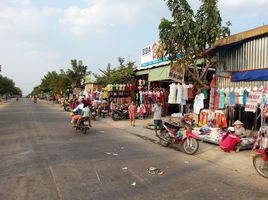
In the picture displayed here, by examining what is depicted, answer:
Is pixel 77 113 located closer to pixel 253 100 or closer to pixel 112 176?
pixel 253 100

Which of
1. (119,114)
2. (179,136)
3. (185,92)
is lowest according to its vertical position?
(179,136)

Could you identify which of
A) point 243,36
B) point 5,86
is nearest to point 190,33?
point 243,36

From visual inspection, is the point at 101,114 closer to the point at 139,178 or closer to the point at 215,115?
the point at 215,115

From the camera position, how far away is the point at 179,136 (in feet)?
36.1

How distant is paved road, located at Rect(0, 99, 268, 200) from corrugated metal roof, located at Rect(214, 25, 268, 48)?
5199 mm

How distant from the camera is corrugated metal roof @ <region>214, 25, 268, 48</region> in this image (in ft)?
37.3

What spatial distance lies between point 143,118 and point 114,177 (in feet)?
49.5

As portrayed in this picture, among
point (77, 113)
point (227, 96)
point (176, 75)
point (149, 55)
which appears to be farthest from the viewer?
point (149, 55)

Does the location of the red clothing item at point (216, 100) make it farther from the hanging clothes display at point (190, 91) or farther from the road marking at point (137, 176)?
the road marking at point (137, 176)

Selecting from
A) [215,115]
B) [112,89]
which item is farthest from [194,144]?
[112,89]

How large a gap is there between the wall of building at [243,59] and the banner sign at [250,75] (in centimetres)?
19

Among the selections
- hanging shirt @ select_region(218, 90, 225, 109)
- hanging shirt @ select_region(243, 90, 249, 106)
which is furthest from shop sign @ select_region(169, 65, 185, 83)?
hanging shirt @ select_region(243, 90, 249, 106)

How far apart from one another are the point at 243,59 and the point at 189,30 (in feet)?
7.91

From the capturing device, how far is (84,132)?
14.7 m
